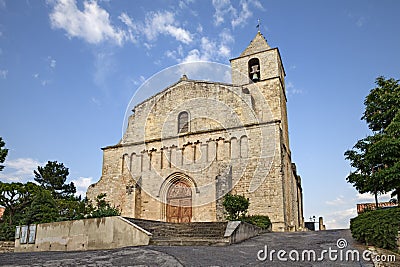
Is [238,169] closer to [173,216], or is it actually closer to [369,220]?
[173,216]

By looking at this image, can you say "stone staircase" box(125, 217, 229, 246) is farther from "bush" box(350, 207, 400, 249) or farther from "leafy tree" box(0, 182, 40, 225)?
"leafy tree" box(0, 182, 40, 225)

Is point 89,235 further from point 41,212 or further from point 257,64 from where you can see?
point 257,64

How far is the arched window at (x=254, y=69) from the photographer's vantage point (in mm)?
24828

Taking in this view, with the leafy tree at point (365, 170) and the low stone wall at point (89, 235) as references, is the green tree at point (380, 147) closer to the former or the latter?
the leafy tree at point (365, 170)

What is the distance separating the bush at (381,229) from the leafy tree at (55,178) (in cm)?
3201

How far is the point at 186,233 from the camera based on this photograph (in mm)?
12367

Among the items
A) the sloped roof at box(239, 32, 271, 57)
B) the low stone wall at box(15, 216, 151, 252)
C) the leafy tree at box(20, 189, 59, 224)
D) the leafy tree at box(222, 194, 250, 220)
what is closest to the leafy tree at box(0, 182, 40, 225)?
the leafy tree at box(20, 189, 59, 224)

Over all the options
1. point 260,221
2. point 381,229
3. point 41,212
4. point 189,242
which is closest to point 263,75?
point 260,221

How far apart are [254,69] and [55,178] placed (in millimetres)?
24320

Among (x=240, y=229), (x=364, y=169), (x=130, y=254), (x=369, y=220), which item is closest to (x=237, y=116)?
(x=364, y=169)

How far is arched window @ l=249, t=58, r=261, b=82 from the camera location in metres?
24.8

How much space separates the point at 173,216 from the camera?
2106 centimetres

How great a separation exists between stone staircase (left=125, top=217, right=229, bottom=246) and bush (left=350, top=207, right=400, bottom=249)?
3935mm

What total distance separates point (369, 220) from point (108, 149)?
1874 centimetres
